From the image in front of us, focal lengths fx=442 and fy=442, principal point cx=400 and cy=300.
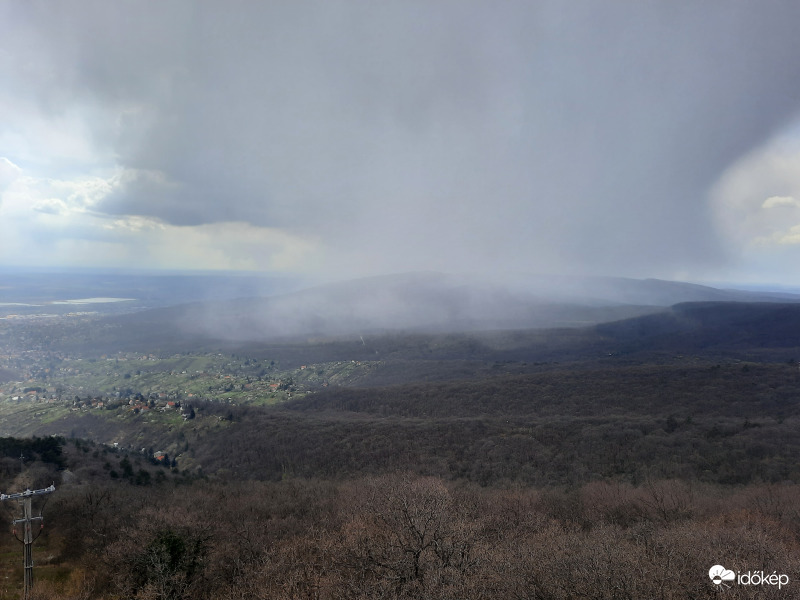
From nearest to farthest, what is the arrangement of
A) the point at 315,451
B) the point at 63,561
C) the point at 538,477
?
the point at 63,561 → the point at 538,477 → the point at 315,451

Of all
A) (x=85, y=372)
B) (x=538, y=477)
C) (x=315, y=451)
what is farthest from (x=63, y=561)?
(x=85, y=372)

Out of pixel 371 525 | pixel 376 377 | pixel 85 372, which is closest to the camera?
pixel 371 525

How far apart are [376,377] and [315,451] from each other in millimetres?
88345

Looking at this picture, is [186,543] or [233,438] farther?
[233,438]

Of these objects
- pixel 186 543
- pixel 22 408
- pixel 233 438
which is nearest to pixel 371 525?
pixel 186 543

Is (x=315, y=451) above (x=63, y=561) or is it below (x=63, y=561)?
below

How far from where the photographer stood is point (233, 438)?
264 ft

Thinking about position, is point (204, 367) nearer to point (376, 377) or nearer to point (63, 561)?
point (376, 377)

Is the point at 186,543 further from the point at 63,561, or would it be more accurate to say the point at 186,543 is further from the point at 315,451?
the point at 315,451

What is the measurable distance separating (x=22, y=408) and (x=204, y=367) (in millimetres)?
74447

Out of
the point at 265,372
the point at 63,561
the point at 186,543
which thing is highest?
the point at 186,543

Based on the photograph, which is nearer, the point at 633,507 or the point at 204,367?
the point at 633,507

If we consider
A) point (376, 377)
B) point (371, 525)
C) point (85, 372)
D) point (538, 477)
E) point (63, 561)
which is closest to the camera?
point (371, 525)

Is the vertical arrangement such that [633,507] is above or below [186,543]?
below
